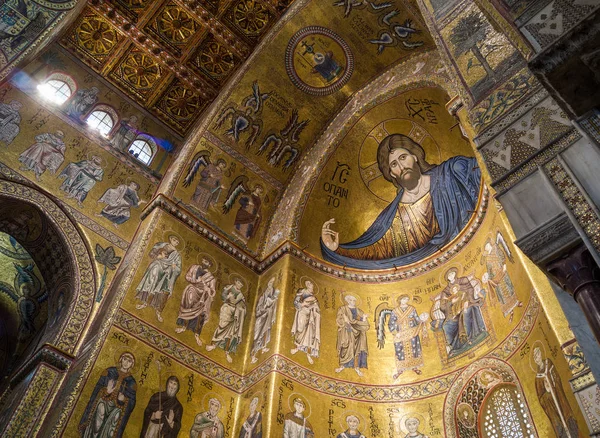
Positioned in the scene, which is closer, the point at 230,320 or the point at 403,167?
the point at 230,320

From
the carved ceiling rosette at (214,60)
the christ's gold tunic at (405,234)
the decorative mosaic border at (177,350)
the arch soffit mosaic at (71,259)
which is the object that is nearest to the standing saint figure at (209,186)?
the carved ceiling rosette at (214,60)

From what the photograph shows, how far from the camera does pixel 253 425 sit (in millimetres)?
7777

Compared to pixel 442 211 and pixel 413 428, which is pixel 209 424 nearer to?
pixel 413 428

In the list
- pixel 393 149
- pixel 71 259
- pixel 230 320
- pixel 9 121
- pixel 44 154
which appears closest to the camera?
pixel 230 320

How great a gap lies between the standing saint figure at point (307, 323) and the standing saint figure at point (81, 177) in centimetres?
492

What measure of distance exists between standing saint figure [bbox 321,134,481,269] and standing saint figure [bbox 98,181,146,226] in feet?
13.9

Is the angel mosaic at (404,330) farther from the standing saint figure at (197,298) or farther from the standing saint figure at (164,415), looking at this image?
the standing saint figure at (164,415)

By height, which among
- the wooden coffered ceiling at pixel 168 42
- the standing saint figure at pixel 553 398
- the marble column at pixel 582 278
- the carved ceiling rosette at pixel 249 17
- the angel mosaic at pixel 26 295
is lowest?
the marble column at pixel 582 278

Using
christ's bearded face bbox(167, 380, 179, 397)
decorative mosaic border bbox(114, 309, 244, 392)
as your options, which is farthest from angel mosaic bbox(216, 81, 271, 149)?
christ's bearded face bbox(167, 380, 179, 397)

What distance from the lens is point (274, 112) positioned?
11.9m

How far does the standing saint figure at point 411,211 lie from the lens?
1006cm

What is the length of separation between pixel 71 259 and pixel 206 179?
3.14 metres

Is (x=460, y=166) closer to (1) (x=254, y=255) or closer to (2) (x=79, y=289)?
(1) (x=254, y=255)

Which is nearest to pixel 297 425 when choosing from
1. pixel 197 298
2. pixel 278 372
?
pixel 278 372
